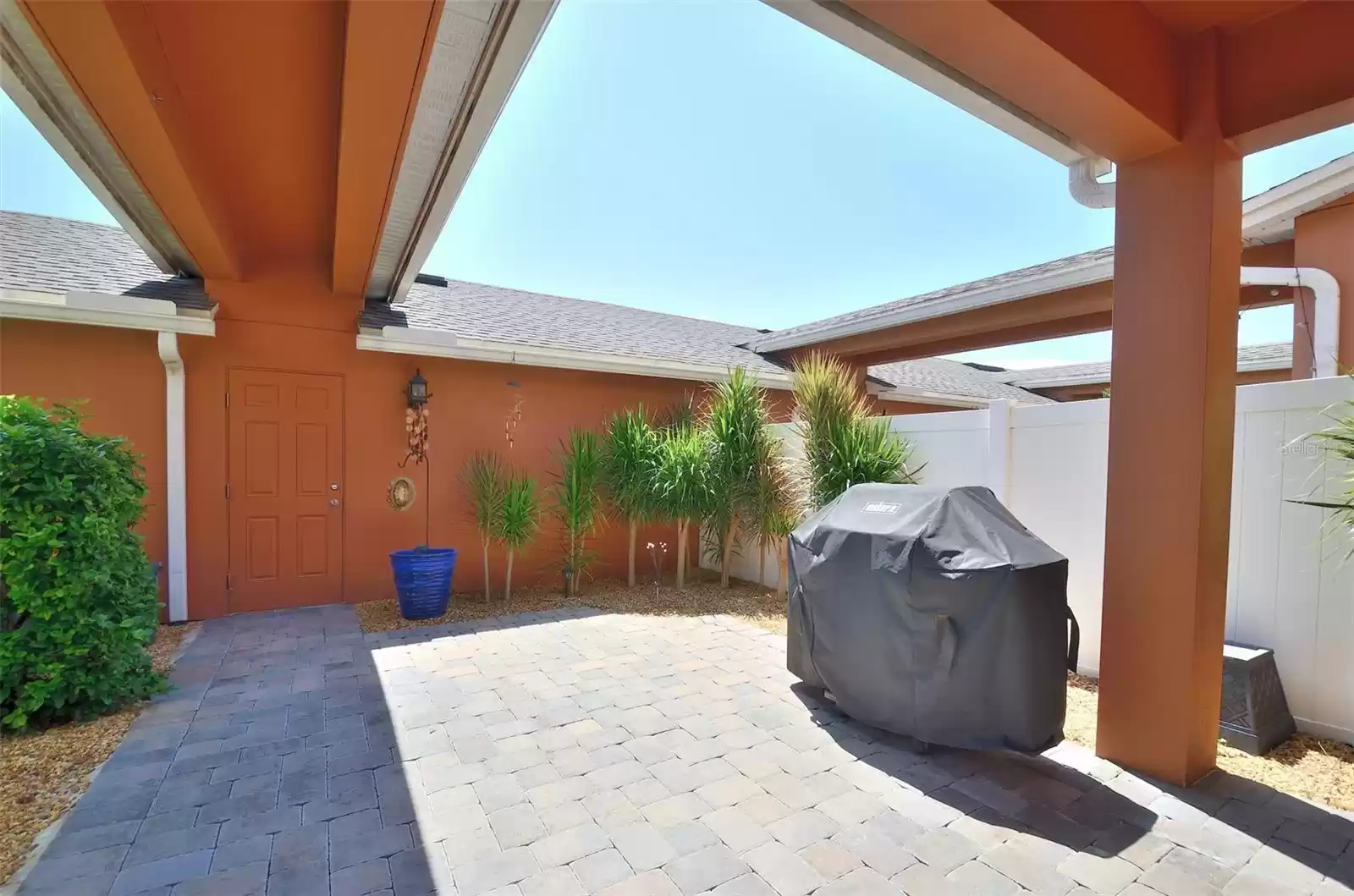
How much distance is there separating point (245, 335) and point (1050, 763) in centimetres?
744

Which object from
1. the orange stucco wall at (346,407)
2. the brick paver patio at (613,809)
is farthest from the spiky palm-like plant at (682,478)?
the brick paver patio at (613,809)

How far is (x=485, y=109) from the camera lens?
2.97 m

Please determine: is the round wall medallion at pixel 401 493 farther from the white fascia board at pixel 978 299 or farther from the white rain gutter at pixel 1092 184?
the white rain gutter at pixel 1092 184

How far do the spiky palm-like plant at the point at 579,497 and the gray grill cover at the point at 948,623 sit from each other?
3.79 m

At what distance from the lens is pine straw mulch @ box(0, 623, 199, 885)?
2439mm

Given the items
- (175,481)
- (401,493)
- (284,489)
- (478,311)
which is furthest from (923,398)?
(175,481)

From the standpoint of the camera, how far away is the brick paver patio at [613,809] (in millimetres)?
2230

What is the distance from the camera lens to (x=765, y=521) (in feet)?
21.6

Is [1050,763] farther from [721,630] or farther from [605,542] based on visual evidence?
[605,542]

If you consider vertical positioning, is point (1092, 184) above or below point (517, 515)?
above

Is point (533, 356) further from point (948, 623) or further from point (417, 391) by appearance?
point (948, 623)

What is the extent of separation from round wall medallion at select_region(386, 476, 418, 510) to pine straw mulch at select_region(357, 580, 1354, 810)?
1.06 metres

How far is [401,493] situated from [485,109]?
479 cm

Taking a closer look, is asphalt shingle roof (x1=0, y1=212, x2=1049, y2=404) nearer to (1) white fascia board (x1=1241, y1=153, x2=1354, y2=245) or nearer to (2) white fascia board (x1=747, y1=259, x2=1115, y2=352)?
(2) white fascia board (x1=747, y1=259, x2=1115, y2=352)
